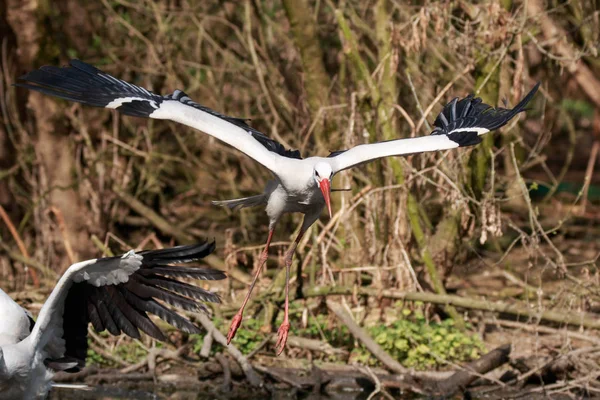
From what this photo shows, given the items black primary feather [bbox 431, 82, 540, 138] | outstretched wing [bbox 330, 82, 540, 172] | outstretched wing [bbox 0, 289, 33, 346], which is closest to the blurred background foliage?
black primary feather [bbox 431, 82, 540, 138]

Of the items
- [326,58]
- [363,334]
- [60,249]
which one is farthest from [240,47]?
[363,334]

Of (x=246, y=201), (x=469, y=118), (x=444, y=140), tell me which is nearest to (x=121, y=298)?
(x=246, y=201)

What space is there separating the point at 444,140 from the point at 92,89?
2410 mm

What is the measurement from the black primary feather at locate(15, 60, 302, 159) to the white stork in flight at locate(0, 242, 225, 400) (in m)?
1.09

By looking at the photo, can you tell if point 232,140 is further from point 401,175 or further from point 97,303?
point 401,175

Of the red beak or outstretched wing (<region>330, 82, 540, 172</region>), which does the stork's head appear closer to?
the red beak

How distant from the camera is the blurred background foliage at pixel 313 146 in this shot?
9.28 meters

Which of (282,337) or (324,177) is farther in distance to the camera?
(282,337)

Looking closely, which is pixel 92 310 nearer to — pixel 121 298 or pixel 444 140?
pixel 121 298

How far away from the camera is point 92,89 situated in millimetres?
7496

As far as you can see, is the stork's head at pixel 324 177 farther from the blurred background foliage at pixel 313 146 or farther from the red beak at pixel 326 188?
the blurred background foliage at pixel 313 146

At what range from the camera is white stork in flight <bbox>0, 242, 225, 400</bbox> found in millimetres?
6582

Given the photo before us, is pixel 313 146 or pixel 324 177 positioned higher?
pixel 313 146

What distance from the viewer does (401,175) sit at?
926 cm
